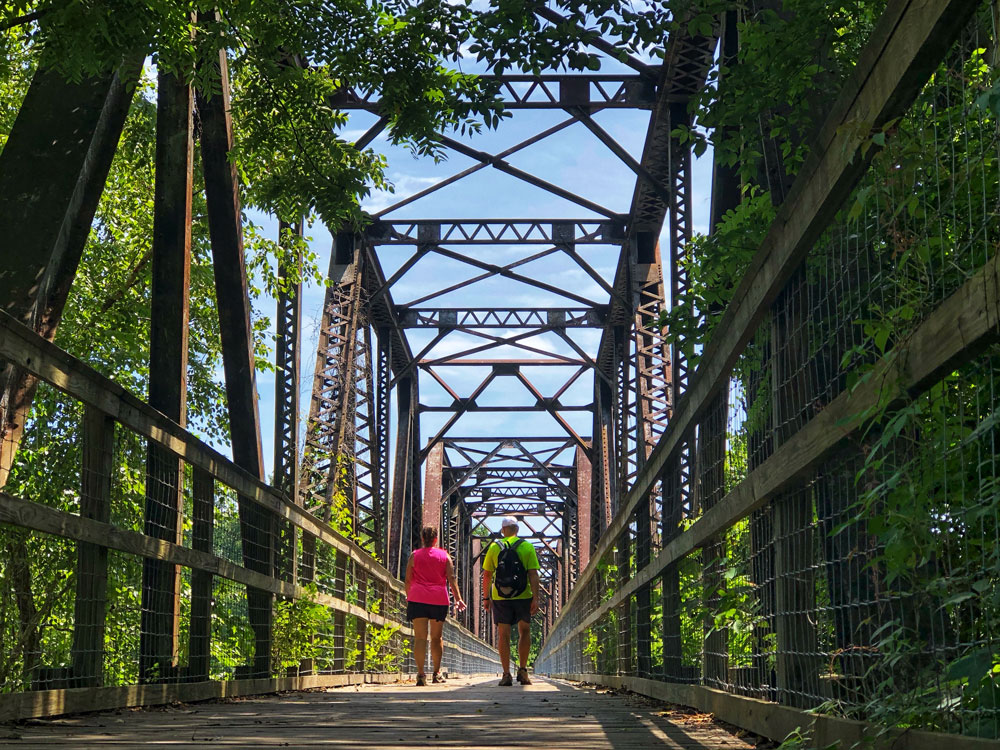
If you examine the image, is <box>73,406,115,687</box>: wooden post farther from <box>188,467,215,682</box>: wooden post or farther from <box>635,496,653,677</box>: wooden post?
<box>635,496,653,677</box>: wooden post

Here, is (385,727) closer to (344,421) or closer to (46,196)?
(46,196)

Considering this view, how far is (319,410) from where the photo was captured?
50.4ft

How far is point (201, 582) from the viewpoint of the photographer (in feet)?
19.7

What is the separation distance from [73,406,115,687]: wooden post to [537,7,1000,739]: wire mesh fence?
2.39 meters

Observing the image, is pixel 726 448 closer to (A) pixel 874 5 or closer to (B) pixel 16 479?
(A) pixel 874 5

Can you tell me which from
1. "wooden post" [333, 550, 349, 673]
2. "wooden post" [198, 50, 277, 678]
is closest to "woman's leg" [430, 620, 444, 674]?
"wooden post" [333, 550, 349, 673]

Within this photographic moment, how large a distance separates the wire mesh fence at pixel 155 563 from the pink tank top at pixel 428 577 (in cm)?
68

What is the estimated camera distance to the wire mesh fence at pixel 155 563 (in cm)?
448

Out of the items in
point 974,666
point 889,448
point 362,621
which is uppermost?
point 889,448

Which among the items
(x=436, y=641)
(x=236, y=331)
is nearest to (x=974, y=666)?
(x=236, y=331)

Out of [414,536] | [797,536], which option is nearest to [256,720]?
[797,536]

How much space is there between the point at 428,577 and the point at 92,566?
5704 mm

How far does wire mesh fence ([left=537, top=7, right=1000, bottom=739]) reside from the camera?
6.31 feet

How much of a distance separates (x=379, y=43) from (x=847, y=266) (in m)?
4.10
